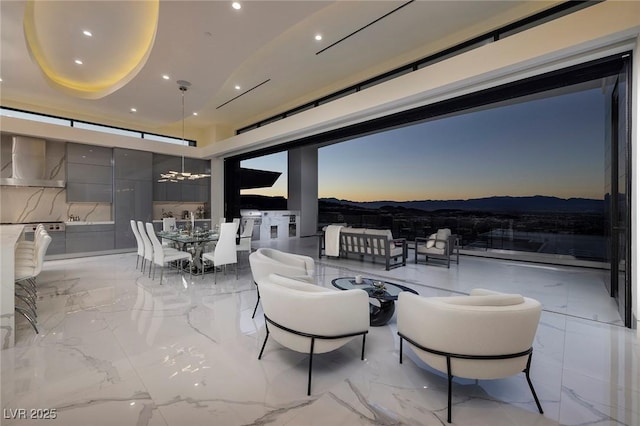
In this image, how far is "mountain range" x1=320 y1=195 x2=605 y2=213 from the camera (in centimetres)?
629

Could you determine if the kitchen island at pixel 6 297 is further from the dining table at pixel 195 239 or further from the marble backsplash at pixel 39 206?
the marble backsplash at pixel 39 206

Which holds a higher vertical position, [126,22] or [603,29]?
[126,22]

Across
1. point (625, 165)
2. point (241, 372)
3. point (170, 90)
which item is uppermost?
point (170, 90)

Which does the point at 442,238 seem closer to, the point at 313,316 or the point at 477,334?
the point at 477,334

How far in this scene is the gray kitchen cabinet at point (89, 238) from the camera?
6.51 meters

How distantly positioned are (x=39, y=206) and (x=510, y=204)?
11.7 m

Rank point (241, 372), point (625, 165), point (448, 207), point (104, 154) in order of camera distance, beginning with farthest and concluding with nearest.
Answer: point (448, 207) < point (104, 154) < point (625, 165) < point (241, 372)

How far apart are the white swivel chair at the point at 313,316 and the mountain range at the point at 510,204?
595 cm

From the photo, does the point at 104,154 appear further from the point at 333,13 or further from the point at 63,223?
the point at 333,13

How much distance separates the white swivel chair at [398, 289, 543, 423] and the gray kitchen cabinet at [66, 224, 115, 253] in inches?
307

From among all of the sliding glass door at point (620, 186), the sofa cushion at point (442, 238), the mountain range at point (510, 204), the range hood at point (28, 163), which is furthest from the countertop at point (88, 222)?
the sliding glass door at point (620, 186)

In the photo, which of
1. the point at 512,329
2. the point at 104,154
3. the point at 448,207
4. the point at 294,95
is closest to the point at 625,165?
the point at 512,329

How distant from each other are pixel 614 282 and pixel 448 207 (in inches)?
213

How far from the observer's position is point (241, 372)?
82.3 inches
